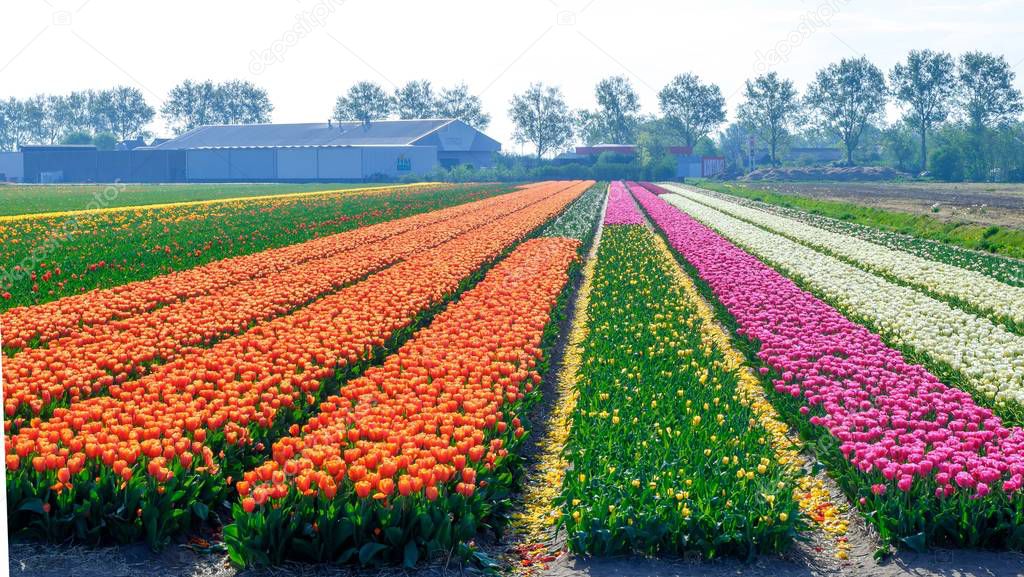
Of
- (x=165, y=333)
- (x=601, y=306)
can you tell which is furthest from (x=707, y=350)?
(x=165, y=333)

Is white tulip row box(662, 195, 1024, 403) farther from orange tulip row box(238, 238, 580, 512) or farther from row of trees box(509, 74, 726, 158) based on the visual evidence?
row of trees box(509, 74, 726, 158)

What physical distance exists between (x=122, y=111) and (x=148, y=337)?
168453 millimetres

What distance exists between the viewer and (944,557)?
220 inches

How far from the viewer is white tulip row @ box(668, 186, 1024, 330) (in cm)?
1354

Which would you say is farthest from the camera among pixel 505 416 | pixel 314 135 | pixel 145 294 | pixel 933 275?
pixel 314 135

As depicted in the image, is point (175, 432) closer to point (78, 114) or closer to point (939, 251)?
point (939, 251)

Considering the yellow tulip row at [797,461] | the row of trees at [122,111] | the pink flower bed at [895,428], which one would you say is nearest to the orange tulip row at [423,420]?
the yellow tulip row at [797,461]

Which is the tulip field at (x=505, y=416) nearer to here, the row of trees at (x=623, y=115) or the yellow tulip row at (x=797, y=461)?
the yellow tulip row at (x=797, y=461)

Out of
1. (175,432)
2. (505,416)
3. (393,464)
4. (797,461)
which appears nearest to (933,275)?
(797,461)

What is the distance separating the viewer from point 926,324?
11289mm

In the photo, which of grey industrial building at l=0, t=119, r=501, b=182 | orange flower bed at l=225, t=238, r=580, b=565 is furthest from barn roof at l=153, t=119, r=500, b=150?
orange flower bed at l=225, t=238, r=580, b=565

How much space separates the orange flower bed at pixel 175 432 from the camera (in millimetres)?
5598

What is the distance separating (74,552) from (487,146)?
4129 inches

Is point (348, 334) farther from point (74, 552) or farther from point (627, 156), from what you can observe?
point (627, 156)
